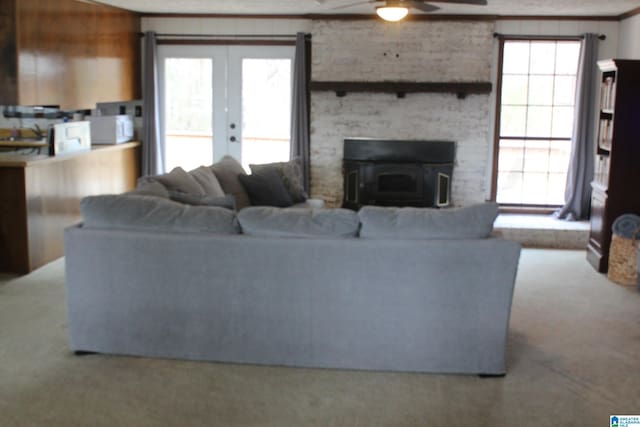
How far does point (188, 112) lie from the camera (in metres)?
8.58

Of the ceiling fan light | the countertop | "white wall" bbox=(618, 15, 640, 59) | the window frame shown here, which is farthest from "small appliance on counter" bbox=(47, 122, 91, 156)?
"white wall" bbox=(618, 15, 640, 59)

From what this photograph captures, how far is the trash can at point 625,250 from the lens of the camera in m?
5.80

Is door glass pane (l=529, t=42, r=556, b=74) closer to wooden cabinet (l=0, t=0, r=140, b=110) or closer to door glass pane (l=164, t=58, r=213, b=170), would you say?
door glass pane (l=164, t=58, r=213, b=170)

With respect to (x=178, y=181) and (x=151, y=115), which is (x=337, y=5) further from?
(x=178, y=181)

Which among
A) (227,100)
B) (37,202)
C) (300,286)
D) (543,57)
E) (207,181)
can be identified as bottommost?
(300,286)

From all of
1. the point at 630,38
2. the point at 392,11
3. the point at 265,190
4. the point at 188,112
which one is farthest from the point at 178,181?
the point at 630,38

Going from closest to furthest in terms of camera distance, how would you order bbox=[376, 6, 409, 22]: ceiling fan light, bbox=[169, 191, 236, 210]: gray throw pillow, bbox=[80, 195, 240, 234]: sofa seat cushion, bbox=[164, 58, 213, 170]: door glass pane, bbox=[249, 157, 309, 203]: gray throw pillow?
bbox=[80, 195, 240, 234]: sofa seat cushion
bbox=[169, 191, 236, 210]: gray throw pillow
bbox=[376, 6, 409, 22]: ceiling fan light
bbox=[249, 157, 309, 203]: gray throw pillow
bbox=[164, 58, 213, 170]: door glass pane

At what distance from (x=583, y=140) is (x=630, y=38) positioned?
114cm

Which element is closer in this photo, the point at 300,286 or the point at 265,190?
the point at 300,286

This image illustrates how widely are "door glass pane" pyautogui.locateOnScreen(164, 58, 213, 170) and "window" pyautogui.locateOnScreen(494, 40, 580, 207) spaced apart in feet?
11.2

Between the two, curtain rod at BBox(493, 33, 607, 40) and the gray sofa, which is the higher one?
curtain rod at BBox(493, 33, 607, 40)

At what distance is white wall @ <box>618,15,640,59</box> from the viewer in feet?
23.6

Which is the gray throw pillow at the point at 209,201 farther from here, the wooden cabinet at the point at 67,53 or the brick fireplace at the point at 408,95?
the brick fireplace at the point at 408,95

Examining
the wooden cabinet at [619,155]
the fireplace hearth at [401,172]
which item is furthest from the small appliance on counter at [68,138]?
the wooden cabinet at [619,155]
